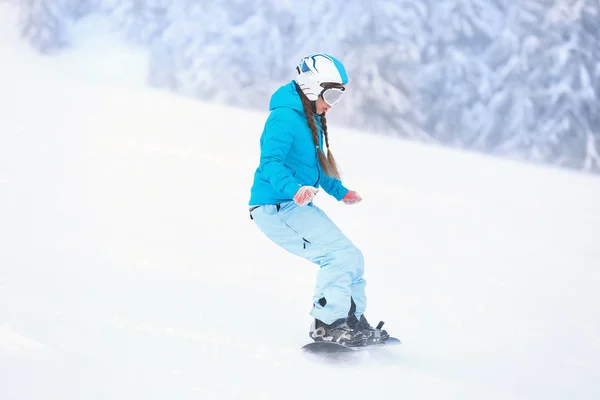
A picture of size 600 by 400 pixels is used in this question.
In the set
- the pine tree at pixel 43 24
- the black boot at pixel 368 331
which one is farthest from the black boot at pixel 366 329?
the pine tree at pixel 43 24

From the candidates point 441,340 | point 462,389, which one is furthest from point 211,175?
point 462,389

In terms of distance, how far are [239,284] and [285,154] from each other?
1771 millimetres

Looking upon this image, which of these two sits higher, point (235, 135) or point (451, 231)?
point (235, 135)

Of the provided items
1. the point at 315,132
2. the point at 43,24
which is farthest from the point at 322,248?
the point at 43,24

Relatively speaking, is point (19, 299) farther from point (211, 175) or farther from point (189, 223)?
point (211, 175)

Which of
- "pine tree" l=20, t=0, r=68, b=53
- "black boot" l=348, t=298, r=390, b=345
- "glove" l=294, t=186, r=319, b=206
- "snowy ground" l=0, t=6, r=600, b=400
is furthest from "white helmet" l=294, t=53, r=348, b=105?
"pine tree" l=20, t=0, r=68, b=53

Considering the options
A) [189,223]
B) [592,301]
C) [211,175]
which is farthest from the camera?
[211,175]

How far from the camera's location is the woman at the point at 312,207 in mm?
4035

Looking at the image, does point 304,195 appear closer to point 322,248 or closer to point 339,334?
point 322,248

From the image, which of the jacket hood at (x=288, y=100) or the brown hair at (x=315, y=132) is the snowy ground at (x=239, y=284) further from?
the jacket hood at (x=288, y=100)

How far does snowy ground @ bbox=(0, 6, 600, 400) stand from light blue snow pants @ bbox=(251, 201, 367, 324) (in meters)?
0.31

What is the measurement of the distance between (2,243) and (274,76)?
74.1 ft

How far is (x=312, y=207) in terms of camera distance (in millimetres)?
4176

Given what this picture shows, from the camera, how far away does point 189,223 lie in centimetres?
739
